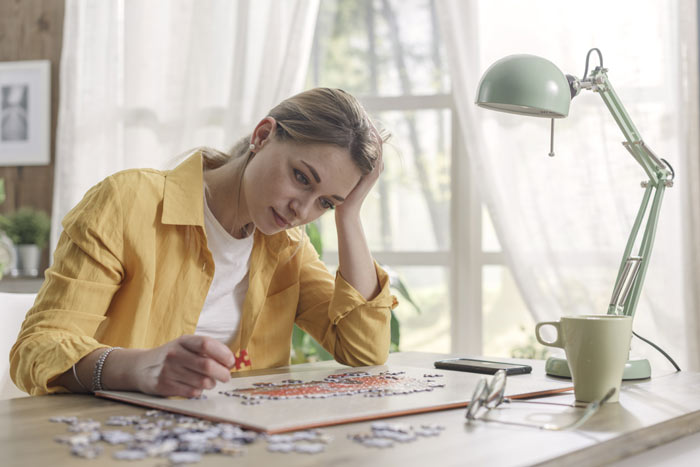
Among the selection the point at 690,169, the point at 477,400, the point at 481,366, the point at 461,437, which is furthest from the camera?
the point at 690,169

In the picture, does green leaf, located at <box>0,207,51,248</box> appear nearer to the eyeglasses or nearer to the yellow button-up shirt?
the yellow button-up shirt

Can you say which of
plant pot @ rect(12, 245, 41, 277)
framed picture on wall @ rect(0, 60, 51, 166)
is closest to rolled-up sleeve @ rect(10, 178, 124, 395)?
plant pot @ rect(12, 245, 41, 277)

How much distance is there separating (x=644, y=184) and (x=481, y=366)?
17.7 inches

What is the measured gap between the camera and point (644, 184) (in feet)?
4.83

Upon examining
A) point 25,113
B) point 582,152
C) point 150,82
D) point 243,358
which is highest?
point 150,82

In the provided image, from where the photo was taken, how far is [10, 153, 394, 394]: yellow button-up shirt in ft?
4.21

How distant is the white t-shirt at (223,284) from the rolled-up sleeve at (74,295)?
0.24 metres

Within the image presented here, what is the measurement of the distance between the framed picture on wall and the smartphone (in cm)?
283

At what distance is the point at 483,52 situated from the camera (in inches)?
124

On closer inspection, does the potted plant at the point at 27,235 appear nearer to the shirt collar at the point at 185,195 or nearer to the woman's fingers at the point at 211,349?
the shirt collar at the point at 185,195

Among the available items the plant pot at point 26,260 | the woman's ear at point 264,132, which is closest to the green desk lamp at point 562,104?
the woman's ear at point 264,132

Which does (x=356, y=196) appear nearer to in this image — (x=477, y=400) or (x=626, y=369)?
(x=626, y=369)

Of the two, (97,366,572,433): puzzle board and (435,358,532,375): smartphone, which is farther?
(435,358,532,375): smartphone

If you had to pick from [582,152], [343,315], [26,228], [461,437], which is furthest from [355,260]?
[26,228]
